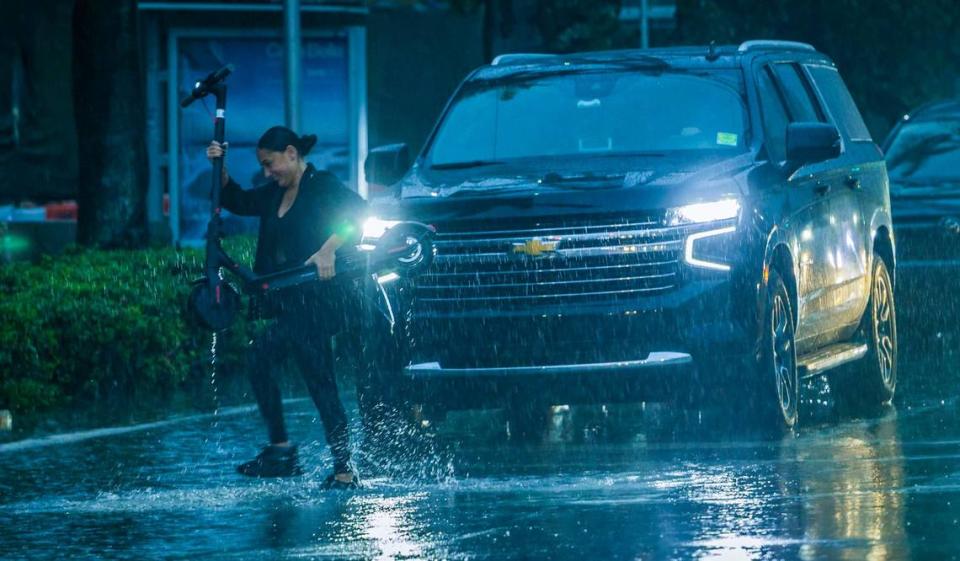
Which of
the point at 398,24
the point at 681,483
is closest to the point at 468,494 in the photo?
the point at 681,483

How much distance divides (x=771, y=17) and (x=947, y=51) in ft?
8.80

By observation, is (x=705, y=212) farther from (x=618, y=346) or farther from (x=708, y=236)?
(x=618, y=346)

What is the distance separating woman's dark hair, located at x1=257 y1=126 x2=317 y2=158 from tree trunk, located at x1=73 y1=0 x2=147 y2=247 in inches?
342

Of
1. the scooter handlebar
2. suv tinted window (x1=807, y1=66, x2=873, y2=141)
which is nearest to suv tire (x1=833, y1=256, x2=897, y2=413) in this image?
suv tinted window (x1=807, y1=66, x2=873, y2=141)

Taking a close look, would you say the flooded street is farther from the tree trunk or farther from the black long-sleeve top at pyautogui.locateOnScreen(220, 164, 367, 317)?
the tree trunk

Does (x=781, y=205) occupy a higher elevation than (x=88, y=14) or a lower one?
lower

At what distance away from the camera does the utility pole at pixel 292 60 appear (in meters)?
18.7

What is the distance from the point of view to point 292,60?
18.9 metres

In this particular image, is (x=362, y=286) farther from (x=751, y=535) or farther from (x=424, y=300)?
(x=751, y=535)

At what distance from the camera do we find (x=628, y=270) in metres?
11.1

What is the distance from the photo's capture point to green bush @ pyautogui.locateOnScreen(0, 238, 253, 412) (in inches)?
545

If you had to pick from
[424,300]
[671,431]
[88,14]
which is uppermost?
[88,14]

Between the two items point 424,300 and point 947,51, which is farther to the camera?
point 947,51

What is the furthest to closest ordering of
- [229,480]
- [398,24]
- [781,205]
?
1. [398,24]
2. [781,205]
3. [229,480]
